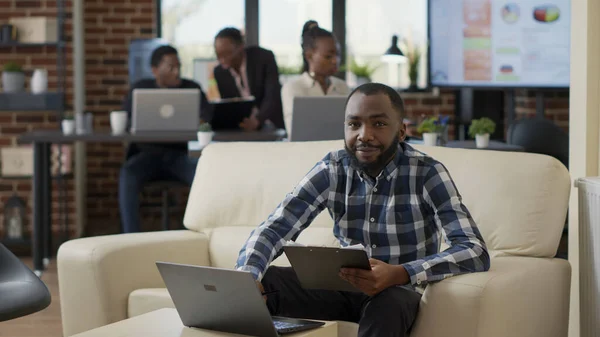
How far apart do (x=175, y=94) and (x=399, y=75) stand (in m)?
2.73

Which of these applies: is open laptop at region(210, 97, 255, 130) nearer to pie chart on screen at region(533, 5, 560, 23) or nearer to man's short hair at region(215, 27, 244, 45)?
man's short hair at region(215, 27, 244, 45)

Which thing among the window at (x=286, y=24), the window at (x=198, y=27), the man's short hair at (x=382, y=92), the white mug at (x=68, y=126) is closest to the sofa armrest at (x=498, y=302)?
the man's short hair at (x=382, y=92)

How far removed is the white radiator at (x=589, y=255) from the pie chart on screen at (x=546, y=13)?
3275 mm

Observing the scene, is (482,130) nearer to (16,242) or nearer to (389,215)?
(389,215)

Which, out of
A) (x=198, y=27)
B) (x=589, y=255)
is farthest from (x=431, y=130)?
(x=198, y=27)

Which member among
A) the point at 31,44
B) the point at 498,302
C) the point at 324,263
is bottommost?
the point at 498,302

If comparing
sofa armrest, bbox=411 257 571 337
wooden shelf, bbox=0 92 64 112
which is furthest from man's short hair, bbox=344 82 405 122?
wooden shelf, bbox=0 92 64 112

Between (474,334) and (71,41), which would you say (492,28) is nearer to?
(71,41)

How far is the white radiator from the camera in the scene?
2885 mm

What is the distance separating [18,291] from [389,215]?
1.18 metres

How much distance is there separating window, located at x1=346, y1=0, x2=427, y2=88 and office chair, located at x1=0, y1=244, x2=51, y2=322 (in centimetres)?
496

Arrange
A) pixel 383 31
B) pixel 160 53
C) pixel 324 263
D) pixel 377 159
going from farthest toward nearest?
pixel 383 31
pixel 160 53
pixel 377 159
pixel 324 263

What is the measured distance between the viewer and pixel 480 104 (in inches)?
284

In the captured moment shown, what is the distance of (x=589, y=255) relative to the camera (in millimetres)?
2943
